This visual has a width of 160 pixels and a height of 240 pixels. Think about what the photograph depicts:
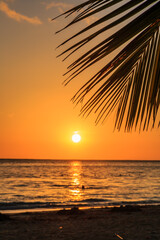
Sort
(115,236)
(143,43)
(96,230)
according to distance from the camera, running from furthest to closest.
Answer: (96,230), (115,236), (143,43)

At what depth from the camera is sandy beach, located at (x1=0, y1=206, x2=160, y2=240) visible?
34.5 ft

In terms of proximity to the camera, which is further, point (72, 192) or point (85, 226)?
point (72, 192)

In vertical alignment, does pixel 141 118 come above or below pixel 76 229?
above

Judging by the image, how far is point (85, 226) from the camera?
12.3 metres

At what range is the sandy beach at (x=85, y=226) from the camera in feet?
34.5

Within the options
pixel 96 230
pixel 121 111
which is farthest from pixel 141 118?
pixel 96 230

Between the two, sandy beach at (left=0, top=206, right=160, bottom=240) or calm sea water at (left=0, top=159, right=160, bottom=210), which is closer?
sandy beach at (left=0, top=206, right=160, bottom=240)

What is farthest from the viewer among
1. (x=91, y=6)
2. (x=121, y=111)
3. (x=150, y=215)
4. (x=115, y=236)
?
(x=150, y=215)

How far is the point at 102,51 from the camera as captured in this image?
92cm

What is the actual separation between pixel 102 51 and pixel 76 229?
38.0 feet

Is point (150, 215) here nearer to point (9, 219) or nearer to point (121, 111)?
point (9, 219)

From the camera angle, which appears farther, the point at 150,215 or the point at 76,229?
the point at 150,215

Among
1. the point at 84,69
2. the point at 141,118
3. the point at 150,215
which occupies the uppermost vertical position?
the point at 84,69

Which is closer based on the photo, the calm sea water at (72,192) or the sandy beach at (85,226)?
the sandy beach at (85,226)
